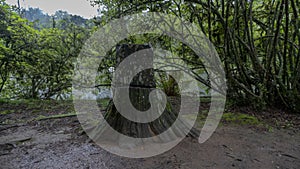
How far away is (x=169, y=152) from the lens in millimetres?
1959

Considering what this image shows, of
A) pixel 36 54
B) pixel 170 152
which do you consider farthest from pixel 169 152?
pixel 36 54

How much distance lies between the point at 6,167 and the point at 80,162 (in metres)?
0.64

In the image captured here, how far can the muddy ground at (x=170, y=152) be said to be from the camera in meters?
1.75

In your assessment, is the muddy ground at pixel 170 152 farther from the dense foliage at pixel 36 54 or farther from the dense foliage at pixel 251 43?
the dense foliage at pixel 36 54

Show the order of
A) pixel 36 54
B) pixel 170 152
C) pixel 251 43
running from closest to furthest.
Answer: pixel 170 152, pixel 251 43, pixel 36 54

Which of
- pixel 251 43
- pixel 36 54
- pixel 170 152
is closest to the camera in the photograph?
pixel 170 152

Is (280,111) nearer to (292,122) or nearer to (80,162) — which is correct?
(292,122)

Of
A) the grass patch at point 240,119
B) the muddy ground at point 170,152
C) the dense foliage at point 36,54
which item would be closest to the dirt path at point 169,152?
the muddy ground at point 170,152

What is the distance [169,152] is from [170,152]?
0.4 inches

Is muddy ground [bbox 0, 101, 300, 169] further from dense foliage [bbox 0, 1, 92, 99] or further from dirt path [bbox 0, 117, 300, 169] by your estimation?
dense foliage [bbox 0, 1, 92, 99]

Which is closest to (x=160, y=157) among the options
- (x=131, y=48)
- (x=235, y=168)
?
(x=235, y=168)

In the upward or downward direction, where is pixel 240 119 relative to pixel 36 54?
downward

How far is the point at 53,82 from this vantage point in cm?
667

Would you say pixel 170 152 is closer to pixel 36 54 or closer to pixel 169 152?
pixel 169 152
